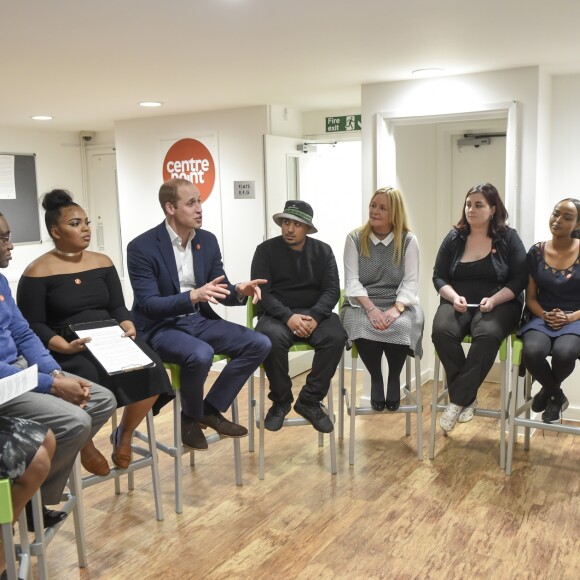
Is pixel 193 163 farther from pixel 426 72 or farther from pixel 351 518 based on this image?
pixel 351 518

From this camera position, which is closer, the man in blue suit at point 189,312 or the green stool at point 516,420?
the man in blue suit at point 189,312

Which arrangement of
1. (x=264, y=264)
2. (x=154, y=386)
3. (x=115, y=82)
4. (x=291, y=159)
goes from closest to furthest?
(x=154, y=386), (x=264, y=264), (x=115, y=82), (x=291, y=159)

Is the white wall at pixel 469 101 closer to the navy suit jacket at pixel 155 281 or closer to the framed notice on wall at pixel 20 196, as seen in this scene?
the navy suit jacket at pixel 155 281

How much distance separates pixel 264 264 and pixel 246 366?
0.66 meters

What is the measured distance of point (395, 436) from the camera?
4.21 metres

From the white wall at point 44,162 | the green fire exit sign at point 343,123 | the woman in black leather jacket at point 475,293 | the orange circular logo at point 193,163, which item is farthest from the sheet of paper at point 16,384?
the white wall at point 44,162

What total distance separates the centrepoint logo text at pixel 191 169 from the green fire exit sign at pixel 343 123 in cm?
107

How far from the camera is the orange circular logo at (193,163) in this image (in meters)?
5.59

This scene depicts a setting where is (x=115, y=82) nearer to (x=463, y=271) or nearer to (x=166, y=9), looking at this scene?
(x=166, y=9)

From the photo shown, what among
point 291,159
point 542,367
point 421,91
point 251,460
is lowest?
point 251,460

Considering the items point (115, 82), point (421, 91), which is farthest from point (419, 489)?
point (115, 82)

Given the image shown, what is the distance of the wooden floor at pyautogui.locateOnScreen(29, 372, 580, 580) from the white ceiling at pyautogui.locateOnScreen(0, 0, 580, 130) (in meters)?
2.19

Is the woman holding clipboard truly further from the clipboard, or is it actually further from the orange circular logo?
the orange circular logo

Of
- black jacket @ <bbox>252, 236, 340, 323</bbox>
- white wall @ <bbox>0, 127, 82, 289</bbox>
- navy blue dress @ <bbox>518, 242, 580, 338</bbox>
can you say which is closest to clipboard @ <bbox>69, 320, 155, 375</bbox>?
black jacket @ <bbox>252, 236, 340, 323</bbox>
